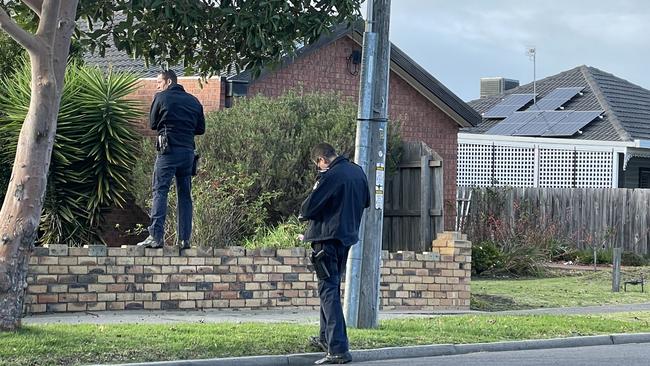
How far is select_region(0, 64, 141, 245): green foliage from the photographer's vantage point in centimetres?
1717

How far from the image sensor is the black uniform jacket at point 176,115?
46.4ft

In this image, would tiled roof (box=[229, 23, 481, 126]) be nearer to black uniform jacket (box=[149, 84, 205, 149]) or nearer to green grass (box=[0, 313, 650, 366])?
black uniform jacket (box=[149, 84, 205, 149])

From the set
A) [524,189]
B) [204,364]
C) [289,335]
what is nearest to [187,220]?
[289,335]

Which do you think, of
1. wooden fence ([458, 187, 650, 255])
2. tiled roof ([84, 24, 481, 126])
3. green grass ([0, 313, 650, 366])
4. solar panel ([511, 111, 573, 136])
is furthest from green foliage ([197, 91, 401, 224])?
solar panel ([511, 111, 573, 136])

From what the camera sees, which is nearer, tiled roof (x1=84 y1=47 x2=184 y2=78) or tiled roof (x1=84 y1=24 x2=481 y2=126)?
tiled roof (x1=84 y1=47 x2=184 y2=78)

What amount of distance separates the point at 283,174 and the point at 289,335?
6.23 meters

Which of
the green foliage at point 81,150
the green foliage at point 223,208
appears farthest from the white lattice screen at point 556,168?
the green foliage at point 81,150

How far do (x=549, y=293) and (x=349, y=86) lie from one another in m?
6.10

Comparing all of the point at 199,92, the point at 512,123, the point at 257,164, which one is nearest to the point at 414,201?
the point at 257,164

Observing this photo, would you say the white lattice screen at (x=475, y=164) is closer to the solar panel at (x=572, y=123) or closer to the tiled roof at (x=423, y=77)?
the solar panel at (x=572, y=123)

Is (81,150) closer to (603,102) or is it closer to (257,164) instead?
(257,164)

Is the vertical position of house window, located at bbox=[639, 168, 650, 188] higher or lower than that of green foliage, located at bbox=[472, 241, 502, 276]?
higher

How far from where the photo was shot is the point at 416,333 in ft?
42.5

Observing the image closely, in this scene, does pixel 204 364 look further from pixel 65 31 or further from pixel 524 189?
pixel 524 189
